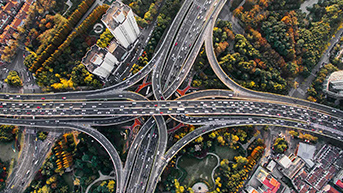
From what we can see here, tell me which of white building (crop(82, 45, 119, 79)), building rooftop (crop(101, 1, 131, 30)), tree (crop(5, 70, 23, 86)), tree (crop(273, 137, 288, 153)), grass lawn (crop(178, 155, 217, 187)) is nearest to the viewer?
building rooftop (crop(101, 1, 131, 30))

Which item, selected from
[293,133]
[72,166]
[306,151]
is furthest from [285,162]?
[72,166]

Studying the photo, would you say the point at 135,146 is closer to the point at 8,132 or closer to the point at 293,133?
the point at 8,132

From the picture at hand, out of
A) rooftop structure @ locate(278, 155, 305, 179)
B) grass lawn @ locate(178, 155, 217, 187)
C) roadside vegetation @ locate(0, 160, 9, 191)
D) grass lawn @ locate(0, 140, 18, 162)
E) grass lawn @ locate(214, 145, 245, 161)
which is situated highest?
rooftop structure @ locate(278, 155, 305, 179)

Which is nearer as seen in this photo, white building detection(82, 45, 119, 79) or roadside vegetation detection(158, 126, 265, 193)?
white building detection(82, 45, 119, 79)

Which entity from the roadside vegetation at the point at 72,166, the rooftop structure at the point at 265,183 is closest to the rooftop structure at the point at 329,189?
the rooftop structure at the point at 265,183

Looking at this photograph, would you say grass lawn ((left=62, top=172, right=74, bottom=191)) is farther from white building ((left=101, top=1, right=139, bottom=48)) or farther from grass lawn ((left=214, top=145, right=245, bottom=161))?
grass lawn ((left=214, top=145, right=245, bottom=161))

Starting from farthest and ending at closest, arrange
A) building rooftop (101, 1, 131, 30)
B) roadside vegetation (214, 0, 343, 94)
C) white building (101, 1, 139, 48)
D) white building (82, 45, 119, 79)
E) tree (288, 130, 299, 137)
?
roadside vegetation (214, 0, 343, 94) → tree (288, 130, 299, 137) → white building (82, 45, 119, 79) → white building (101, 1, 139, 48) → building rooftop (101, 1, 131, 30)

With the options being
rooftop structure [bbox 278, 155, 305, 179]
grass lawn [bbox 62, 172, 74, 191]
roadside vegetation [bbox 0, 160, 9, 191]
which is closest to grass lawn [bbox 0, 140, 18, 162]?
roadside vegetation [bbox 0, 160, 9, 191]

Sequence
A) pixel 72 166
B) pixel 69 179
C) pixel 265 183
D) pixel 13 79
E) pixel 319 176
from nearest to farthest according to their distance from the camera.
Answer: pixel 265 183, pixel 319 176, pixel 13 79, pixel 72 166, pixel 69 179
